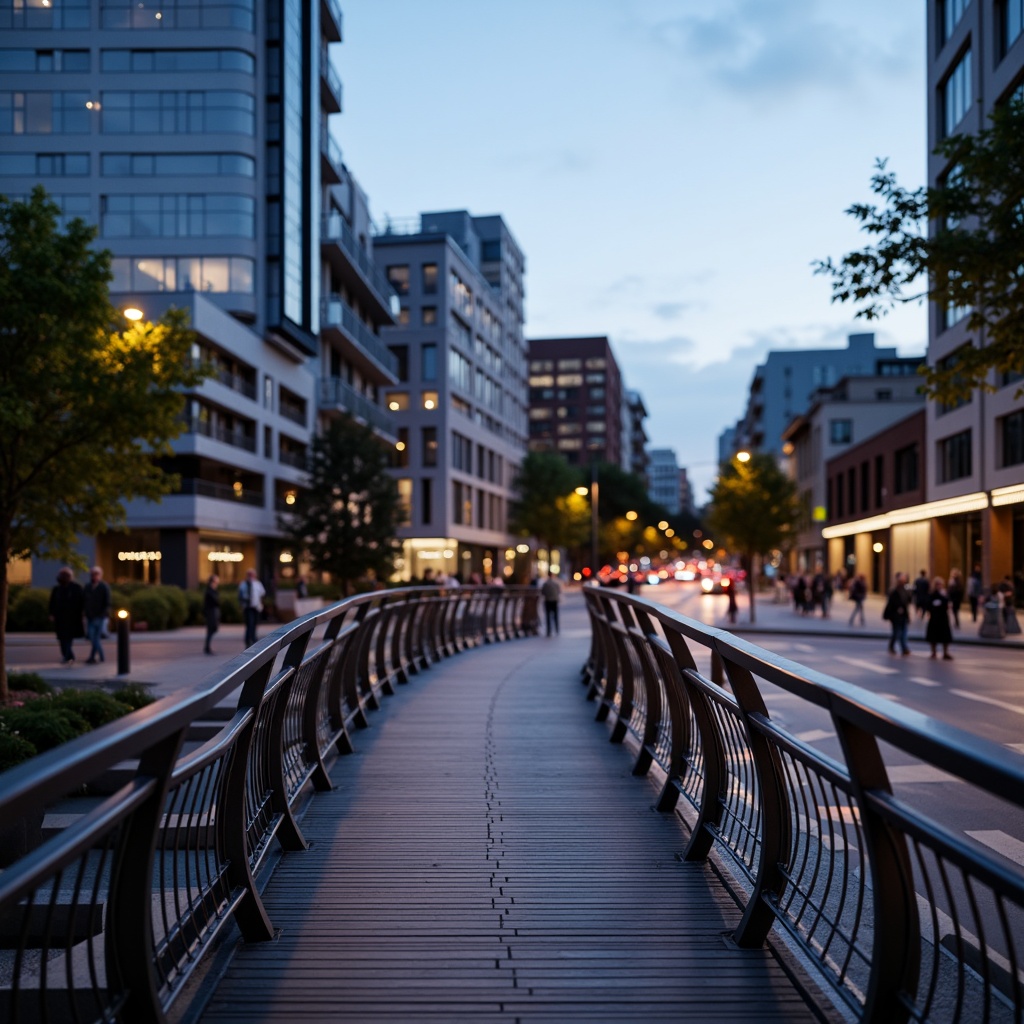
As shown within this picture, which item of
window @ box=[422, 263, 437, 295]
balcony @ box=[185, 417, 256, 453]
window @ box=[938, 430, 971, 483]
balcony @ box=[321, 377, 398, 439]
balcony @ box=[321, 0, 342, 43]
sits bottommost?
window @ box=[938, 430, 971, 483]

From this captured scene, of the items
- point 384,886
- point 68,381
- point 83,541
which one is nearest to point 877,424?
point 83,541

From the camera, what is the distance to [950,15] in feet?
137

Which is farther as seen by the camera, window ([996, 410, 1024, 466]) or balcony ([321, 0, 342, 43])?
balcony ([321, 0, 342, 43])

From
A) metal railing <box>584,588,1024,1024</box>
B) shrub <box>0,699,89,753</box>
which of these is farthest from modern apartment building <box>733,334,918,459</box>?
metal railing <box>584,588,1024,1024</box>

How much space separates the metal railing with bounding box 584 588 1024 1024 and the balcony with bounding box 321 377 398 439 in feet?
170

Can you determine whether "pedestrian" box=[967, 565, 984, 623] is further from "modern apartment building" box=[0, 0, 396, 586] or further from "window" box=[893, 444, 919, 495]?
"modern apartment building" box=[0, 0, 396, 586]

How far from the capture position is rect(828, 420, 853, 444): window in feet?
262

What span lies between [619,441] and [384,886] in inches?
6614

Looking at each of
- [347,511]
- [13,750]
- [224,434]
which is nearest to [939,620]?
[13,750]

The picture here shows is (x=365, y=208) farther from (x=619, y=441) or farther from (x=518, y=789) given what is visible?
(x=619, y=441)

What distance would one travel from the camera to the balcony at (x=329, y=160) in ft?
182

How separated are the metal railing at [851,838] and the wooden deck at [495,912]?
27 cm

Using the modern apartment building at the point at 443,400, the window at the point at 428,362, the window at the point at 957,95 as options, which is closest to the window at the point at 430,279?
the modern apartment building at the point at 443,400

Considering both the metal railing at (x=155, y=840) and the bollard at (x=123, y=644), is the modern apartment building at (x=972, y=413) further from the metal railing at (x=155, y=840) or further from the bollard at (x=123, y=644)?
the metal railing at (x=155, y=840)
